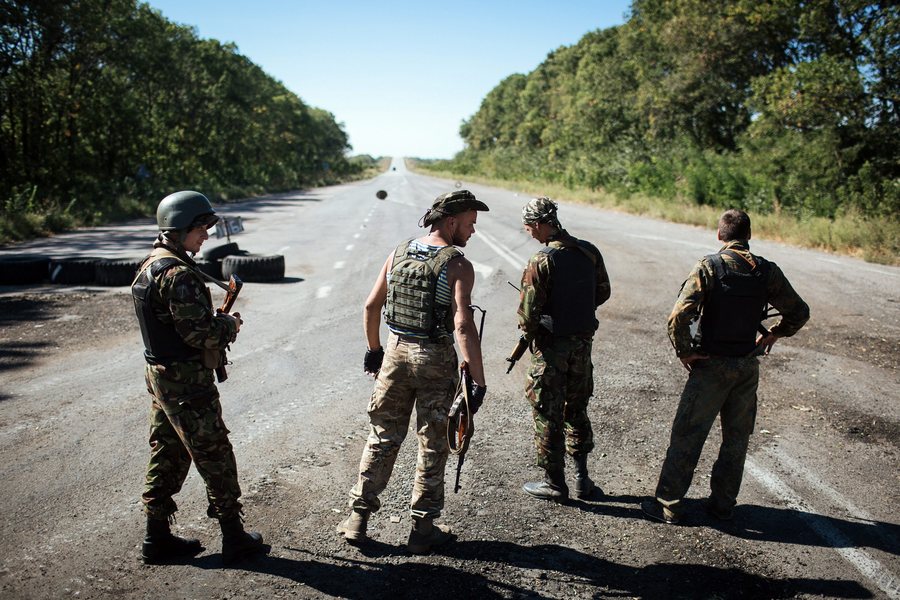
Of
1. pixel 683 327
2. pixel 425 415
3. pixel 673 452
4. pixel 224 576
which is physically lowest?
pixel 224 576

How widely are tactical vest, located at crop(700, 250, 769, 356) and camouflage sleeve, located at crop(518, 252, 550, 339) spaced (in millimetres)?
954

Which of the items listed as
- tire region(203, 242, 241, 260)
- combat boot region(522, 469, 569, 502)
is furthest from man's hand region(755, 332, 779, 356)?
tire region(203, 242, 241, 260)

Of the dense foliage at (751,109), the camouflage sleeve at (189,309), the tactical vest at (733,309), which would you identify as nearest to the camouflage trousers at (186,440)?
the camouflage sleeve at (189,309)

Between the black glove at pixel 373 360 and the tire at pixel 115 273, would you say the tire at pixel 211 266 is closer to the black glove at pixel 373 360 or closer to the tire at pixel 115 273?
the tire at pixel 115 273

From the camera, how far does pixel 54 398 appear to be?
615 cm

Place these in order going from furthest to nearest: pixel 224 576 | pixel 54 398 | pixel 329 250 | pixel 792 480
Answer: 1. pixel 329 250
2. pixel 54 398
3. pixel 792 480
4. pixel 224 576

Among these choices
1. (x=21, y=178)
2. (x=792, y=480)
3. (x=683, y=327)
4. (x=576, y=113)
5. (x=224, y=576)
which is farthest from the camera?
(x=576, y=113)

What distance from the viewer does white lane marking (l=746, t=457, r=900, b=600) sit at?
3521mm

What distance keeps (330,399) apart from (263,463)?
1408mm

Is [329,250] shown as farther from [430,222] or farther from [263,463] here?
[430,222]

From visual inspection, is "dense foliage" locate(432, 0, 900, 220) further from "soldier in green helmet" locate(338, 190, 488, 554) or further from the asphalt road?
"soldier in green helmet" locate(338, 190, 488, 554)

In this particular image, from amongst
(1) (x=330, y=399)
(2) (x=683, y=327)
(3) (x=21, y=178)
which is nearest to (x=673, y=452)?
(2) (x=683, y=327)

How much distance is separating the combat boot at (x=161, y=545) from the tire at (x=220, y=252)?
881 cm

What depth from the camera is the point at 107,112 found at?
97.2 ft
